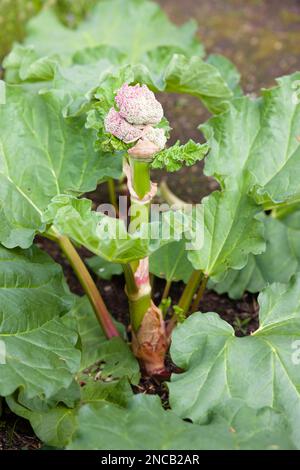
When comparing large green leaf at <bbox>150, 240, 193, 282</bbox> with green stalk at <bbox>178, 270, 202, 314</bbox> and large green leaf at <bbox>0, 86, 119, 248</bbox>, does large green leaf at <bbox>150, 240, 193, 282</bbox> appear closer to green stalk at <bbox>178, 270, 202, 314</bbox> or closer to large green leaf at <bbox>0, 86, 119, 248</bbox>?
green stalk at <bbox>178, 270, 202, 314</bbox>

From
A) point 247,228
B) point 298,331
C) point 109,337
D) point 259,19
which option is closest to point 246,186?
point 247,228

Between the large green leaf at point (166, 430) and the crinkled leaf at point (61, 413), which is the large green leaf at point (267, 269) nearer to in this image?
the crinkled leaf at point (61, 413)

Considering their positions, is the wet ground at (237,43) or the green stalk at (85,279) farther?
the wet ground at (237,43)

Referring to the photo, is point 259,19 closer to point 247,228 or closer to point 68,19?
point 68,19

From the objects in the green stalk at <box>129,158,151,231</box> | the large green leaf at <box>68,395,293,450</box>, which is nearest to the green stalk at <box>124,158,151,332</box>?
the green stalk at <box>129,158,151,231</box>

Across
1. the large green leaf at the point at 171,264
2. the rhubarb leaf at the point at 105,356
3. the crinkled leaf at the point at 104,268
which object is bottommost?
the rhubarb leaf at the point at 105,356

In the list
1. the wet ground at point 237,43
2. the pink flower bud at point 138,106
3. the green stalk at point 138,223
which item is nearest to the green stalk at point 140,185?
the green stalk at point 138,223

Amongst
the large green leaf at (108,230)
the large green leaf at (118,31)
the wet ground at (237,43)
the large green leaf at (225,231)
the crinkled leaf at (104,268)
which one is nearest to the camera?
the large green leaf at (108,230)

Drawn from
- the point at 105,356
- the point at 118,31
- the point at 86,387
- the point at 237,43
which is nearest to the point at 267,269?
the point at 105,356
